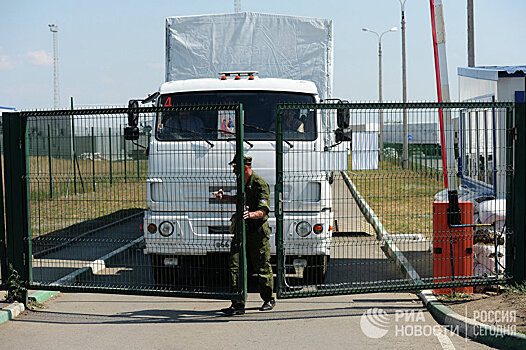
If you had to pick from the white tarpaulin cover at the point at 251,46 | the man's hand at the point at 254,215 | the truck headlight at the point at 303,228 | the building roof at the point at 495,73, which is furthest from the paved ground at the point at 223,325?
the building roof at the point at 495,73

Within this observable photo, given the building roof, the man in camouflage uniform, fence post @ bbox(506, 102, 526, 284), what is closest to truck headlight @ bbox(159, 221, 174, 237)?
the man in camouflage uniform

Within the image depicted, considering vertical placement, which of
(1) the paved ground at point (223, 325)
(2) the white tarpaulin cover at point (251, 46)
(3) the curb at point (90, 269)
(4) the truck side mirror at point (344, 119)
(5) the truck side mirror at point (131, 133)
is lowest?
(1) the paved ground at point (223, 325)

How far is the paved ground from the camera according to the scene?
20.1 feet

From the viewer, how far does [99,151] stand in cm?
876

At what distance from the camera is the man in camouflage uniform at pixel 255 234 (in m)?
7.11

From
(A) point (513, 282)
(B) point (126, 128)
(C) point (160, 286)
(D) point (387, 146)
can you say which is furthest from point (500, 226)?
(B) point (126, 128)

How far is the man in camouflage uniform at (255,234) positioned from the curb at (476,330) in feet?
6.51

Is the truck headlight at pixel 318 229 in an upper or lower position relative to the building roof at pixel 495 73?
lower

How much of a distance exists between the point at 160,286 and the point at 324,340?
273cm

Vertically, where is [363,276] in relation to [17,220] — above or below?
below

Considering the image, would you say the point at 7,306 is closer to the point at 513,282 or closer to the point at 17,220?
the point at 17,220

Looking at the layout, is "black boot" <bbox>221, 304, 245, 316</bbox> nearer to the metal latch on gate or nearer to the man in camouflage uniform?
the man in camouflage uniform

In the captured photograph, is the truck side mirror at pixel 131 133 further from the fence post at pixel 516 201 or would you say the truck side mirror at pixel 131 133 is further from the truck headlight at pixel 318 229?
the fence post at pixel 516 201

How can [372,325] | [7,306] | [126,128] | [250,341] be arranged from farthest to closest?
[126,128], [7,306], [372,325], [250,341]
